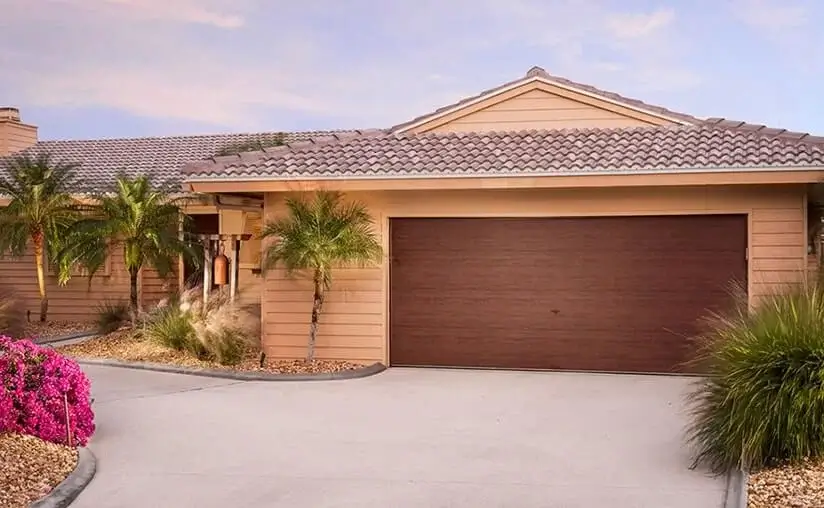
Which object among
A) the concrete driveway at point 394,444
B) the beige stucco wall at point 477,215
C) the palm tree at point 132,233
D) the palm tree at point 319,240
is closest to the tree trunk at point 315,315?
the palm tree at point 319,240

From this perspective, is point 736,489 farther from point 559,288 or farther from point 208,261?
point 208,261

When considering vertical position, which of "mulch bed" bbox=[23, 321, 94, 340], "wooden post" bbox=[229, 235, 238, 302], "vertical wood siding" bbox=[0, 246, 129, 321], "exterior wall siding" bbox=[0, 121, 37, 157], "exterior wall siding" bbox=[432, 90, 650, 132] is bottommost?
"mulch bed" bbox=[23, 321, 94, 340]

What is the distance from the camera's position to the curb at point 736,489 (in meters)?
6.37

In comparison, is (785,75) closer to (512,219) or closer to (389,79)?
(512,219)

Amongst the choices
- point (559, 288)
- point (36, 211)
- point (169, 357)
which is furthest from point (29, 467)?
point (36, 211)

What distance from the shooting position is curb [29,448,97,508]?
656 cm

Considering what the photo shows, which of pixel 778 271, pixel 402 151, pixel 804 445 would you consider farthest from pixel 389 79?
pixel 804 445

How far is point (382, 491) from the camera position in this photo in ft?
23.0

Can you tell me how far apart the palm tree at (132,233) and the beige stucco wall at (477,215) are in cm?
278

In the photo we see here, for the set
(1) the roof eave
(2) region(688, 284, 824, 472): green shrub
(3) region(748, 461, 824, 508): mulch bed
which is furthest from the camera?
(1) the roof eave

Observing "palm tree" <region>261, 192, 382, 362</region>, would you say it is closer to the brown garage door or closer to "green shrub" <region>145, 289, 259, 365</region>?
the brown garage door

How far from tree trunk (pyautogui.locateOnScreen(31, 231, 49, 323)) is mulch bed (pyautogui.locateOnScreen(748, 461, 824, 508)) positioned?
15686 millimetres

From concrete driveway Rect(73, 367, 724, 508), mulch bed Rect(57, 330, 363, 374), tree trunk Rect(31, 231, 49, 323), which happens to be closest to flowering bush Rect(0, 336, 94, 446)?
concrete driveway Rect(73, 367, 724, 508)

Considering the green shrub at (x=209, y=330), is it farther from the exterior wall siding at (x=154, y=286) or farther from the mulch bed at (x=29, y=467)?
the mulch bed at (x=29, y=467)
